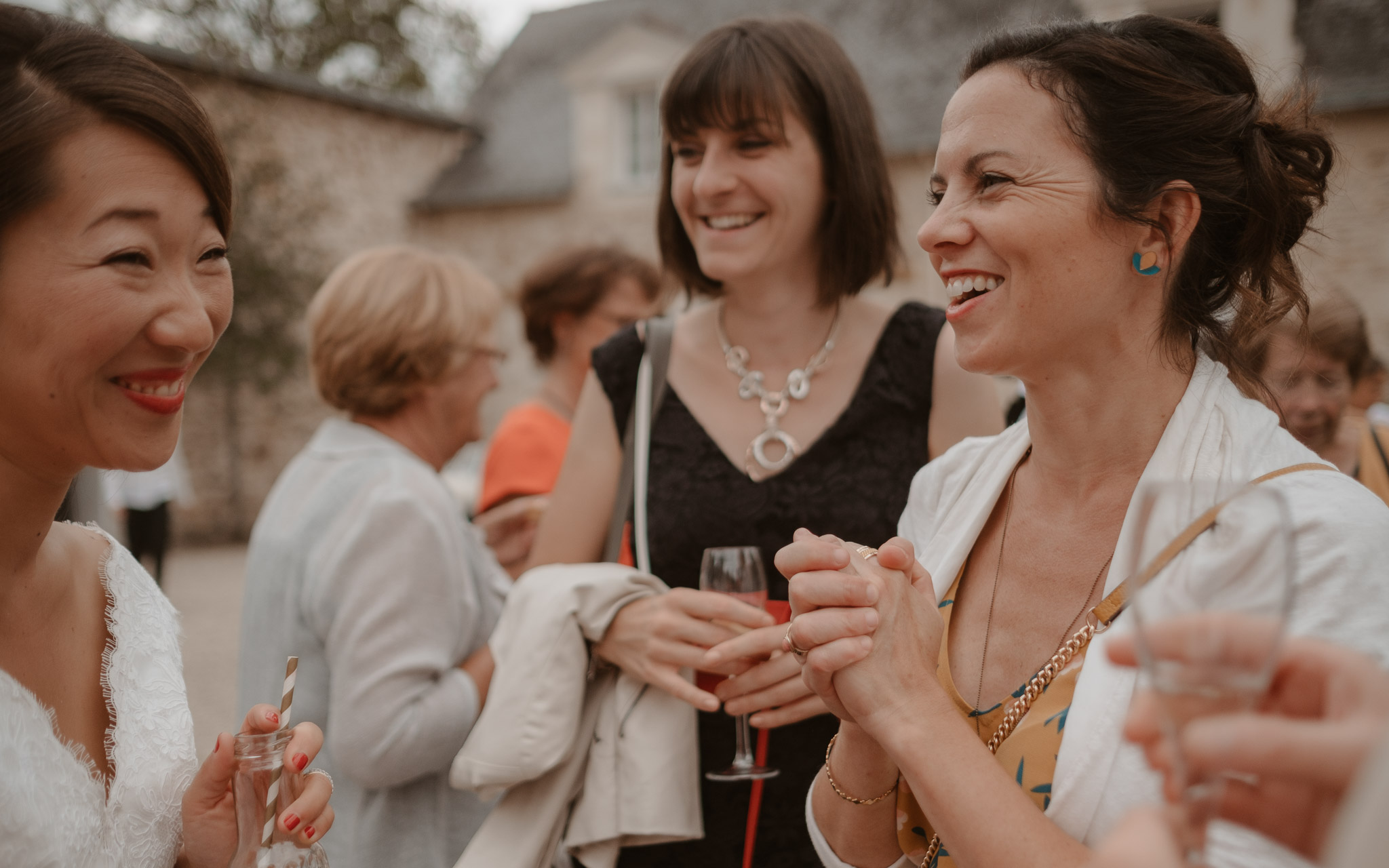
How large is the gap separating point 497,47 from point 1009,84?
30.0m

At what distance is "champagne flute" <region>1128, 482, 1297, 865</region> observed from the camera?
2.52 ft

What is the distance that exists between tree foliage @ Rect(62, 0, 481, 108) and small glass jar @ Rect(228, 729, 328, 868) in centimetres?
2263

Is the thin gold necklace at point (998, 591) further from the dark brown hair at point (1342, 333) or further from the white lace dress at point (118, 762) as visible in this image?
the dark brown hair at point (1342, 333)

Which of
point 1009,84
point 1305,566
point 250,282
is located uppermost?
point 250,282

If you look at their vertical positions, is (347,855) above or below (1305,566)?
below

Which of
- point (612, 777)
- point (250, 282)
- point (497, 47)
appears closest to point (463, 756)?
point (612, 777)

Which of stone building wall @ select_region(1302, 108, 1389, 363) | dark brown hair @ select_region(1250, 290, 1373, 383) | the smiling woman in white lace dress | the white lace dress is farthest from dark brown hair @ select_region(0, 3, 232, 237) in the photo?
stone building wall @ select_region(1302, 108, 1389, 363)

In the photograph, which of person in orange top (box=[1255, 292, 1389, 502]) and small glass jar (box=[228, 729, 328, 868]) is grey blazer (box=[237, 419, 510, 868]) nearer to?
small glass jar (box=[228, 729, 328, 868])

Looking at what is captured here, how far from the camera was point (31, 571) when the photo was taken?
172 centimetres

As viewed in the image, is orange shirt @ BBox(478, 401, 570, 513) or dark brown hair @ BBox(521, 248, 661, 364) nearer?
orange shirt @ BBox(478, 401, 570, 513)

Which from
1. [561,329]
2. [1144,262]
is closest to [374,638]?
[1144,262]

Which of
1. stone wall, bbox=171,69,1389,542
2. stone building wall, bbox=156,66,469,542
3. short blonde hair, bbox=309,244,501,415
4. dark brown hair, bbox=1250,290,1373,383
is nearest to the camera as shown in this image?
short blonde hair, bbox=309,244,501,415

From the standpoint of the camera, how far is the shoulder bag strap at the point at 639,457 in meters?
2.57

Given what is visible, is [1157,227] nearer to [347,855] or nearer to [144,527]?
[347,855]
